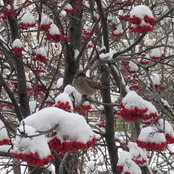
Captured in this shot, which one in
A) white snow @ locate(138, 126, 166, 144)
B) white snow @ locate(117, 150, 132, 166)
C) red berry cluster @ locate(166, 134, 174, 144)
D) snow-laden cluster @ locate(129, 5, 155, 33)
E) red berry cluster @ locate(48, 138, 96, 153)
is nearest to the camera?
red berry cluster @ locate(48, 138, 96, 153)

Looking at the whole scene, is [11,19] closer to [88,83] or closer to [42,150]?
[88,83]

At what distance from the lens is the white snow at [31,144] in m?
1.50

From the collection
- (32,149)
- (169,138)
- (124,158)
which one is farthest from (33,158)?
(124,158)

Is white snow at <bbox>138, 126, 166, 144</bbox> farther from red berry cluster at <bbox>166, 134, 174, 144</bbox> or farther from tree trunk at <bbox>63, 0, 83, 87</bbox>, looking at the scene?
tree trunk at <bbox>63, 0, 83, 87</bbox>

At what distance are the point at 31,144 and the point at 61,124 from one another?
258 millimetres

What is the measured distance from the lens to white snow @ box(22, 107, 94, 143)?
66.7 inches

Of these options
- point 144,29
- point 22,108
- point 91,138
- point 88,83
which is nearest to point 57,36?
point 88,83

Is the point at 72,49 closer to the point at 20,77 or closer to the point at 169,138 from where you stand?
the point at 20,77

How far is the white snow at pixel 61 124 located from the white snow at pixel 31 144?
0.13 meters

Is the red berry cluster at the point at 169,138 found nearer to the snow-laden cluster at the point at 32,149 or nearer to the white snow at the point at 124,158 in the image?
the white snow at the point at 124,158

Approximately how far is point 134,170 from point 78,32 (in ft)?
6.67

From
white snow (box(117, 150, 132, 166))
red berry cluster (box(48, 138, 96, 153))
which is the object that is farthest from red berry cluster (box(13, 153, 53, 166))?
white snow (box(117, 150, 132, 166))

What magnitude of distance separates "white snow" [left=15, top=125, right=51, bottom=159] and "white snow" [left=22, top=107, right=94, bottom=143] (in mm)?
134

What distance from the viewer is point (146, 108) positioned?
2279 mm
